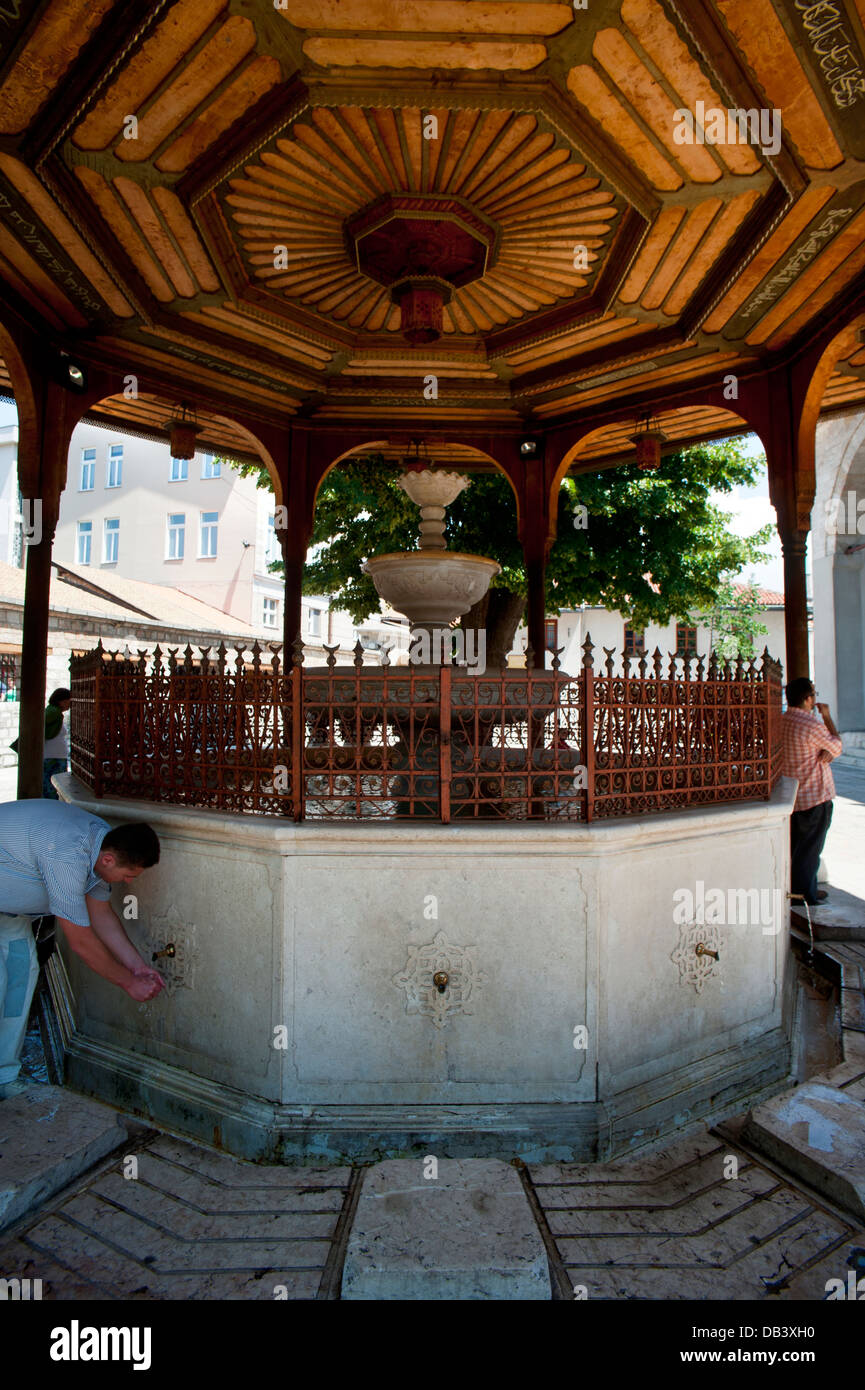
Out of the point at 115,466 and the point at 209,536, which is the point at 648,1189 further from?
the point at 115,466

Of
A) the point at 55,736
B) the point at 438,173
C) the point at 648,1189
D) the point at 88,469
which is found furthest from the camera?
the point at 88,469

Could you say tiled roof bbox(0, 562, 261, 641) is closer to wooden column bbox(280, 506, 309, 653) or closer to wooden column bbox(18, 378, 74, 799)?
wooden column bbox(280, 506, 309, 653)

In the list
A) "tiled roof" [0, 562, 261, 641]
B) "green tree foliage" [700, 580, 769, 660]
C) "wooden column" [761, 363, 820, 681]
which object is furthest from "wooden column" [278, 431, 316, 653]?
"green tree foliage" [700, 580, 769, 660]

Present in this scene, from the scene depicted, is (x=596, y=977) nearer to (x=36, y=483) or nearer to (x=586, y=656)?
(x=586, y=656)

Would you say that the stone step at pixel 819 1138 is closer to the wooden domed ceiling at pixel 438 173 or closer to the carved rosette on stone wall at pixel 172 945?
the carved rosette on stone wall at pixel 172 945

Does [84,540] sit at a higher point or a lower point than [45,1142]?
higher

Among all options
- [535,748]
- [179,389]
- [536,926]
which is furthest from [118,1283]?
[179,389]

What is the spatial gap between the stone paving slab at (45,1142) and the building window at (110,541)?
27.4m

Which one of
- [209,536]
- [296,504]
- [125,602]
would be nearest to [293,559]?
[296,504]

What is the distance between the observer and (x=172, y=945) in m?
3.60

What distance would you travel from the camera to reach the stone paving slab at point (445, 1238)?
2328 millimetres

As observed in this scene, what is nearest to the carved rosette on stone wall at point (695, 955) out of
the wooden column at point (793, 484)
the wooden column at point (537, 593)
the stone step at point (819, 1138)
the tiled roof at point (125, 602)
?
the stone step at point (819, 1138)

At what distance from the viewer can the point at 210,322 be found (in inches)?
225

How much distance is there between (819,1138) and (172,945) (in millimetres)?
2754
